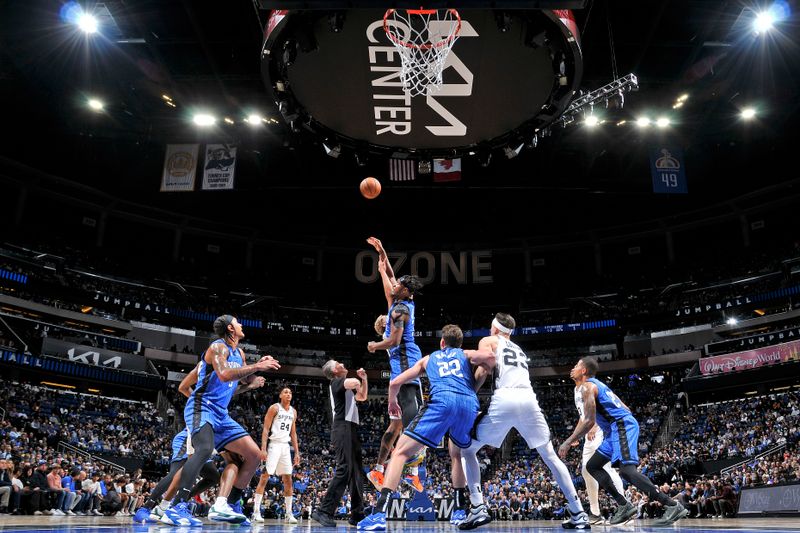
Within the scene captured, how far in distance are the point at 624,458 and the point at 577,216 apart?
111ft

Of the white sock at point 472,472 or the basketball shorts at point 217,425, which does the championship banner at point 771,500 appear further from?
the basketball shorts at point 217,425

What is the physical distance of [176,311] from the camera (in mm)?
38469

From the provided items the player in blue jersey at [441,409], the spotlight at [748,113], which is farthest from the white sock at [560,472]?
the spotlight at [748,113]

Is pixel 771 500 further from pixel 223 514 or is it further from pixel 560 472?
pixel 223 514

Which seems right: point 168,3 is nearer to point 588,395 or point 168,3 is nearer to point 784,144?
point 588,395

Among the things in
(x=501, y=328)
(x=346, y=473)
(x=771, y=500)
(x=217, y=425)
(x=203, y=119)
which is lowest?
(x=771, y=500)

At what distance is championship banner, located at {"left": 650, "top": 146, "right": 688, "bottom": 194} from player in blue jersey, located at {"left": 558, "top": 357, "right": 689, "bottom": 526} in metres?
21.0

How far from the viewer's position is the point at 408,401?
23.1ft

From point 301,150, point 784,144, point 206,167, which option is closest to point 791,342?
point 784,144

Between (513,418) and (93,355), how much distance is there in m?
32.4

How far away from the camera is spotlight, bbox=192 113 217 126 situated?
85.0 feet

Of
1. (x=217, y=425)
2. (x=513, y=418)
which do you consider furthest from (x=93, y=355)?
(x=513, y=418)

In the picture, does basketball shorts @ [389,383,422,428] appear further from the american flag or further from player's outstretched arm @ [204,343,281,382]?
the american flag

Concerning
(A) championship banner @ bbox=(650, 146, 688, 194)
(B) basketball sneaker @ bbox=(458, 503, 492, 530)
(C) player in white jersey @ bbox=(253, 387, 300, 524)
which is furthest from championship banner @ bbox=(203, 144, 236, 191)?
(B) basketball sneaker @ bbox=(458, 503, 492, 530)
